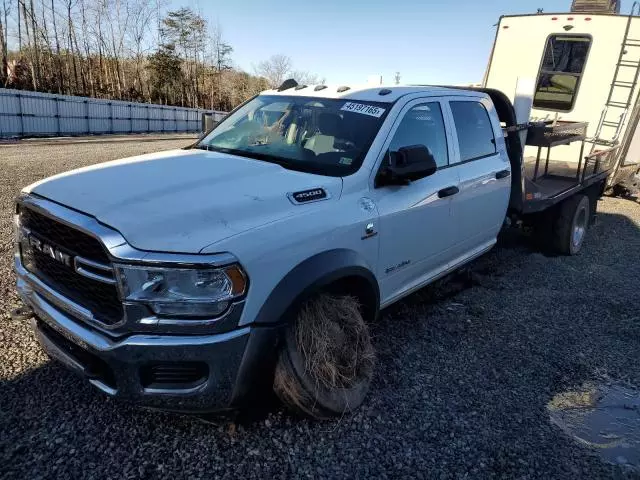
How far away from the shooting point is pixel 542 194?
559cm

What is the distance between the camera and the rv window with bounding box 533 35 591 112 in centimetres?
827

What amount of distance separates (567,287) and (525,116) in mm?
1972

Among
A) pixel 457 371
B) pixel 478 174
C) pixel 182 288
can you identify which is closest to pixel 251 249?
pixel 182 288

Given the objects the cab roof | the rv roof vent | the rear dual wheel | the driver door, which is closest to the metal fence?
the rv roof vent

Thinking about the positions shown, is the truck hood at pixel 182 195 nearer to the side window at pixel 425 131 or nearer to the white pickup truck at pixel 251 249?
the white pickup truck at pixel 251 249

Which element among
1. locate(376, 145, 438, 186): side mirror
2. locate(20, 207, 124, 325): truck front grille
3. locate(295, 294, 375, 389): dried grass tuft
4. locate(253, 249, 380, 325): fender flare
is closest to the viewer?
locate(20, 207, 124, 325): truck front grille

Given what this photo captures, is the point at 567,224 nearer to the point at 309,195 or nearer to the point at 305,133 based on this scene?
the point at 305,133

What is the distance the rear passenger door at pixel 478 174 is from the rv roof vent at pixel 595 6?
5.87 metres

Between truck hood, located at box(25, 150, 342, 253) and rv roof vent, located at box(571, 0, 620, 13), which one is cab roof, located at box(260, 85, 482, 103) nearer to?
truck hood, located at box(25, 150, 342, 253)

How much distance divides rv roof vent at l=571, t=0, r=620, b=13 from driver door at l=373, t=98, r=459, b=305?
6940 mm

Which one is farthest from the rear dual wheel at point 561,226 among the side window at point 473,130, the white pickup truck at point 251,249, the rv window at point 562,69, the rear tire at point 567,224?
the white pickup truck at point 251,249

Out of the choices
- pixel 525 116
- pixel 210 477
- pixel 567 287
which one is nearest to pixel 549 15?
pixel 525 116

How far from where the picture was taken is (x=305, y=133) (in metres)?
3.58

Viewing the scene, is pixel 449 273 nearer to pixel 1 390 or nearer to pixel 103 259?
pixel 103 259
